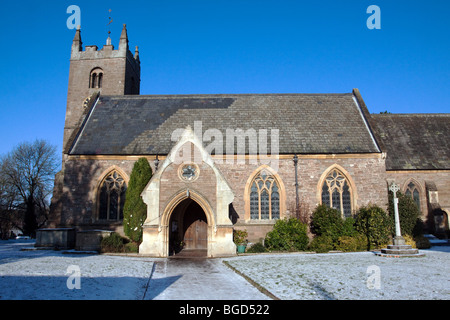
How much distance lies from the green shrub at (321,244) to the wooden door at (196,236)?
20.9 ft

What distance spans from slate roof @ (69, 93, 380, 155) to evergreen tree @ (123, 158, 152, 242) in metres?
2.02

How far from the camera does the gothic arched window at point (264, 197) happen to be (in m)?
21.6

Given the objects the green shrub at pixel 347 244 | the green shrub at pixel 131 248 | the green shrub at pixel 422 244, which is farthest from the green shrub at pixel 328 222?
the green shrub at pixel 131 248

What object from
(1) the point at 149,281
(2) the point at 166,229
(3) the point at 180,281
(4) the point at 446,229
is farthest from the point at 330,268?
(4) the point at 446,229

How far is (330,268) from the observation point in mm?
12164

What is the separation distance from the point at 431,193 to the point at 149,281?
21.5m

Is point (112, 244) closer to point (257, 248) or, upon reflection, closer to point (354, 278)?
point (257, 248)

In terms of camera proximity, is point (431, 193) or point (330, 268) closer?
point (330, 268)

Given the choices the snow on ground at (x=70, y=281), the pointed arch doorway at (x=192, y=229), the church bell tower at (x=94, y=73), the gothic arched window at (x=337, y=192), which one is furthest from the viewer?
the church bell tower at (x=94, y=73)

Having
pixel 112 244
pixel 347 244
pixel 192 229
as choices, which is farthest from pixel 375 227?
pixel 112 244

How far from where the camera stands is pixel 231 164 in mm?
21875

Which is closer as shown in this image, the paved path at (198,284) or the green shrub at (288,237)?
the paved path at (198,284)

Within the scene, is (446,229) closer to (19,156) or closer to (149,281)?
(149,281)

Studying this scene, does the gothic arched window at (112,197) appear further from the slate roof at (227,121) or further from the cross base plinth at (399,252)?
the cross base plinth at (399,252)
